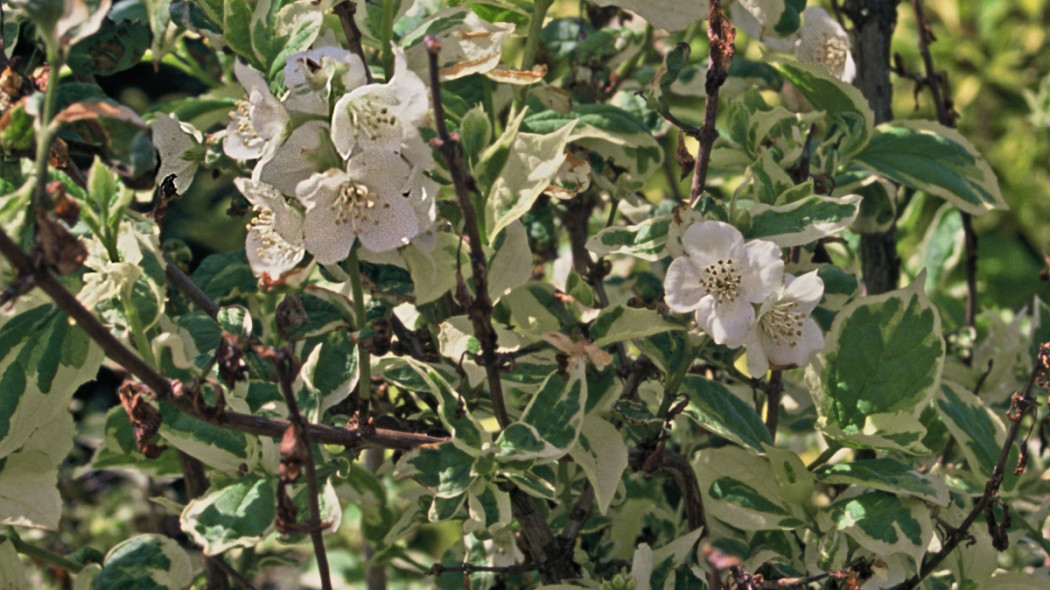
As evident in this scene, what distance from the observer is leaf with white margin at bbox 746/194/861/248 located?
39.3 inches

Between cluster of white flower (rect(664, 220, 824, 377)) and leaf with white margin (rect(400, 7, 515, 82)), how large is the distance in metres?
0.27

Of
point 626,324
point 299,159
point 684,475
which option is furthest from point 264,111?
point 684,475

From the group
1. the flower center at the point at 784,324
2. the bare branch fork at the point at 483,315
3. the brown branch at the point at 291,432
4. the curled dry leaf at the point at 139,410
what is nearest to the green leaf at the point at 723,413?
the flower center at the point at 784,324

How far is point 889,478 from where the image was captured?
1104mm

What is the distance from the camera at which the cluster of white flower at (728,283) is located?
0.99 meters

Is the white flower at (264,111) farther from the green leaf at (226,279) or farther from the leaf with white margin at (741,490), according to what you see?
the leaf with white margin at (741,490)

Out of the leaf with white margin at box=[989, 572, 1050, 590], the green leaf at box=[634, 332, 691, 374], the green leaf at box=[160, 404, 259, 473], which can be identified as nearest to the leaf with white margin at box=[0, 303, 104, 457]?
the green leaf at box=[160, 404, 259, 473]

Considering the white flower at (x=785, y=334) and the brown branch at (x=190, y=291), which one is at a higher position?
the white flower at (x=785, y=334)

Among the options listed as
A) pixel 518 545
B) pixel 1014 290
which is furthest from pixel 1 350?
pixel 1014 290

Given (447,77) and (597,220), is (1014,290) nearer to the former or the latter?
(597,220)

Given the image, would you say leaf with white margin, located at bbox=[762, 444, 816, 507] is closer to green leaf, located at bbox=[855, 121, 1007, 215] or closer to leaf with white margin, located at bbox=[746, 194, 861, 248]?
leaf with white margin, located at bbox=[746, 194, 861, 248]

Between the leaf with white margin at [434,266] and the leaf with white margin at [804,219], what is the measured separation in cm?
30

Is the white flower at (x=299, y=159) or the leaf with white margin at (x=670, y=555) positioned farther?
the leaf with white margin at (x=670, y=555)

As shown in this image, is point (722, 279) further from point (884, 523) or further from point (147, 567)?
point (147, 567)
